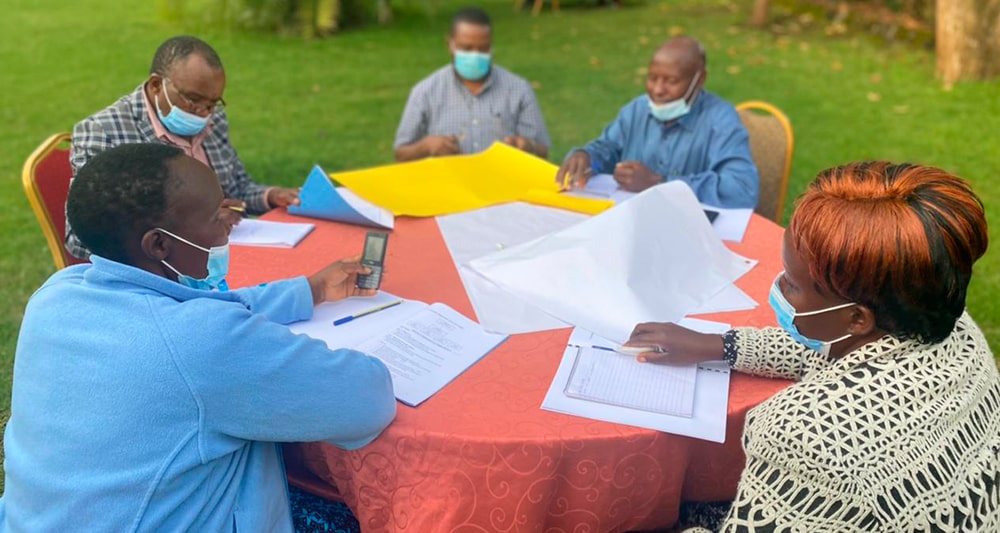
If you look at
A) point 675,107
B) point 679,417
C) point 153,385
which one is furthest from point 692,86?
point 153,385

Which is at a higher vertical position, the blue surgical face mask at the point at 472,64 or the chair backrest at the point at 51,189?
the blue surgical face mask at the point at 472,64

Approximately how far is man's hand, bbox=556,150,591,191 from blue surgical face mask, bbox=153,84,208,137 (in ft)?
4.42

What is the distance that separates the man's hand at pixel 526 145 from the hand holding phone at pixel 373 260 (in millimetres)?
1574

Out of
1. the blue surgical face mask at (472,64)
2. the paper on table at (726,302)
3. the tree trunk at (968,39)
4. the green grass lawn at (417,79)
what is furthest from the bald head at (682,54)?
→ the tree trunk at (968,39)

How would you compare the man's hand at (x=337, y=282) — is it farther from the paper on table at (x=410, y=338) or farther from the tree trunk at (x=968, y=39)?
the tree trunk at (x=968, y=39)

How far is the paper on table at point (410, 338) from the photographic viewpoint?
173 cm

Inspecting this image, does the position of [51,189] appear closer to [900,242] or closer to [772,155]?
[900,242]

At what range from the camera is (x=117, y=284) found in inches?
55.7

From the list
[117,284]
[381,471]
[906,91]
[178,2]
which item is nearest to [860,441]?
[381,471]

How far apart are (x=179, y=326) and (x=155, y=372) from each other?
86 millimetres

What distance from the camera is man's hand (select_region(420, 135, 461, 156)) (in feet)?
12.4

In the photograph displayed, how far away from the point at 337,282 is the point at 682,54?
1.89 metres

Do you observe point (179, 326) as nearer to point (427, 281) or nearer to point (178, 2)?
point (427, 281)

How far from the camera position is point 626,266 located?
2.17m
